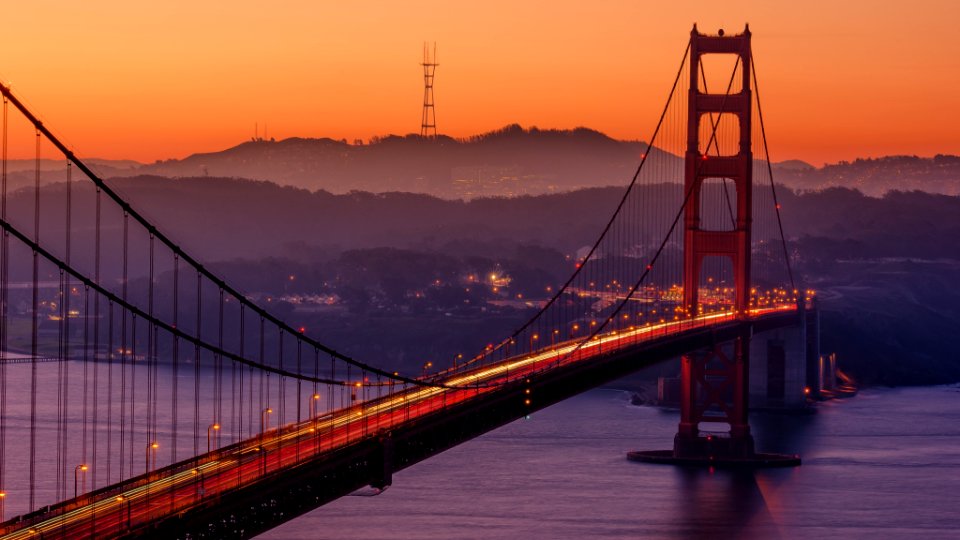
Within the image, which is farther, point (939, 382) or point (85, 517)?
point (939, 382)

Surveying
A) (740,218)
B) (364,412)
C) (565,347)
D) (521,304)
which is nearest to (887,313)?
(521,304)

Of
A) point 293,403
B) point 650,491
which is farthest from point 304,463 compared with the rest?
point 293,403

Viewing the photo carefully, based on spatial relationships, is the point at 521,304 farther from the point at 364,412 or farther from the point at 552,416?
the point at 364,412

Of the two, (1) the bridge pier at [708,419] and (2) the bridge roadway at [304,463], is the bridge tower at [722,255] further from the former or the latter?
(2) the bridge roadway at [304,463]

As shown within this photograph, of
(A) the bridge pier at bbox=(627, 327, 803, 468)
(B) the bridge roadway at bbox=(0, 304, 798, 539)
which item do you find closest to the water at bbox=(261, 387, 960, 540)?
(A) the bridge pier at bbox=(627, 327, 803, 468)

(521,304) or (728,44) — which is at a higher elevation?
(728,44)

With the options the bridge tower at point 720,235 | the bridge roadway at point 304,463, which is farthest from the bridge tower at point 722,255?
the bridge roadway at point 304,463

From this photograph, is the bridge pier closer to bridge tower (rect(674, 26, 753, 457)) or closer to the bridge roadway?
bridge tower (rect(674, 26, 753, 457))
